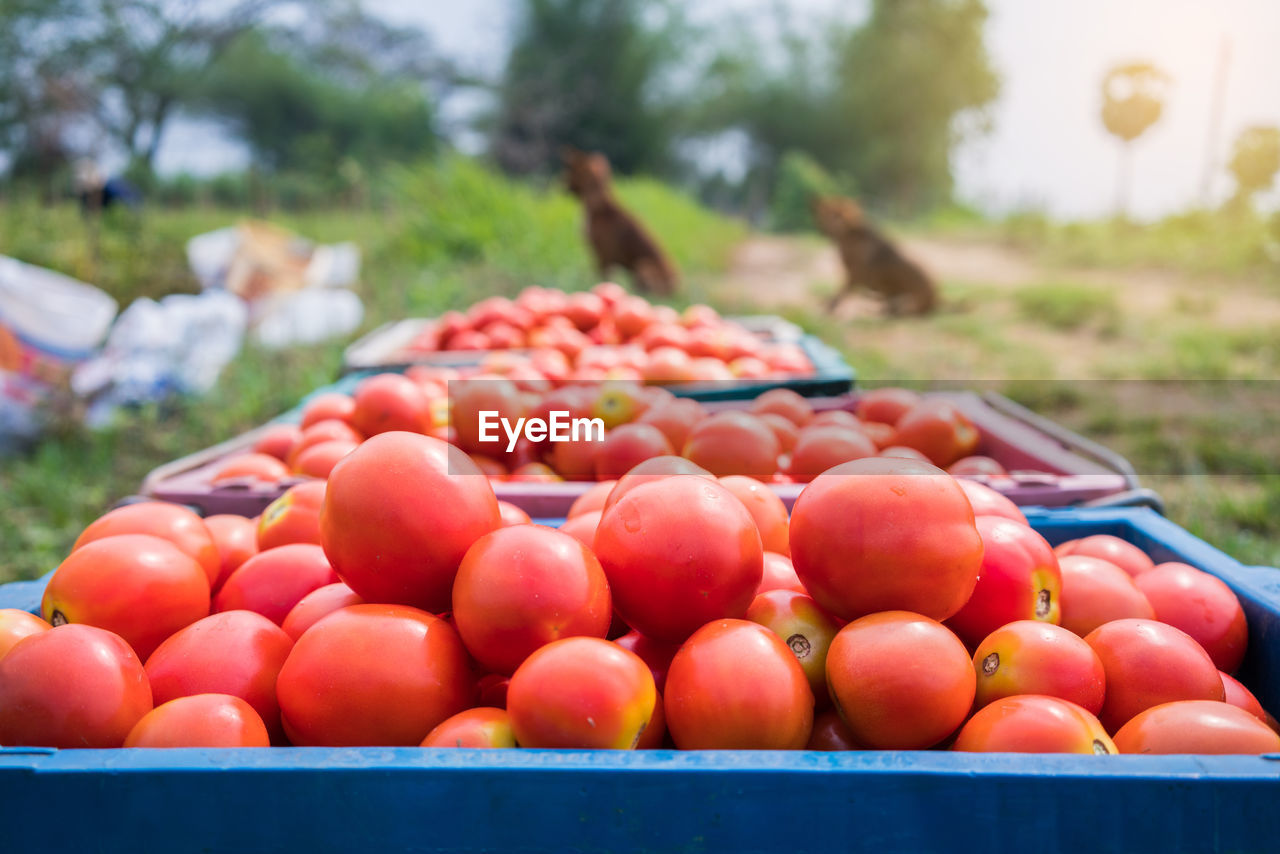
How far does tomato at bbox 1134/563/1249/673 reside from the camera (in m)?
1.21

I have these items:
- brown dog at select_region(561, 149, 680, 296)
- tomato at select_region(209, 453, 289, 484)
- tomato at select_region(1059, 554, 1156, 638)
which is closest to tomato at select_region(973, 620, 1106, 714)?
tomato at select_region(1059, 554, 1156, 638)

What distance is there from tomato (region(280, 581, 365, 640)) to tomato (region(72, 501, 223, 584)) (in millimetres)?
271

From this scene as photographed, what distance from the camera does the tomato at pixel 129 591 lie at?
115 cm

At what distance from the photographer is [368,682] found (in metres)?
0.95

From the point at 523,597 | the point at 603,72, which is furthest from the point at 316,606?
the point at 603,72

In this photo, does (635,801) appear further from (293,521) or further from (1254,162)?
(1254,162)

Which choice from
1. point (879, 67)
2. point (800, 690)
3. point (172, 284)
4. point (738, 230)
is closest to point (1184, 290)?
point (172, 284)

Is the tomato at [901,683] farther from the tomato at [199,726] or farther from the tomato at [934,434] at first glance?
the tomato at [934,434]

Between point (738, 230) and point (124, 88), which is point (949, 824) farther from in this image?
point (124, 88)

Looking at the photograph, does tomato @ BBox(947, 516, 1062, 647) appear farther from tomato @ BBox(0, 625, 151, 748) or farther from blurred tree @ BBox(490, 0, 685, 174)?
blurred tree @ BBox(490, 0, 685, 174)

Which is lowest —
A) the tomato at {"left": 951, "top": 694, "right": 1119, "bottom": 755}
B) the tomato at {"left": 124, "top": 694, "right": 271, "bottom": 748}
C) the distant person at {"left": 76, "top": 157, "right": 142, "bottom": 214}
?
the tomato at {"left": 124, "top": 694, "right": 271, "bottom": 748}

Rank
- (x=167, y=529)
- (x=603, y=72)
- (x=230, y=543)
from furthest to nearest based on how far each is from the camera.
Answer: (x=603, y=72), (x=230, y=543), (x=167, y=529)

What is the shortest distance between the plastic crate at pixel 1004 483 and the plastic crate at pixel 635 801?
805 mm

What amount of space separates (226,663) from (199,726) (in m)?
0.14
